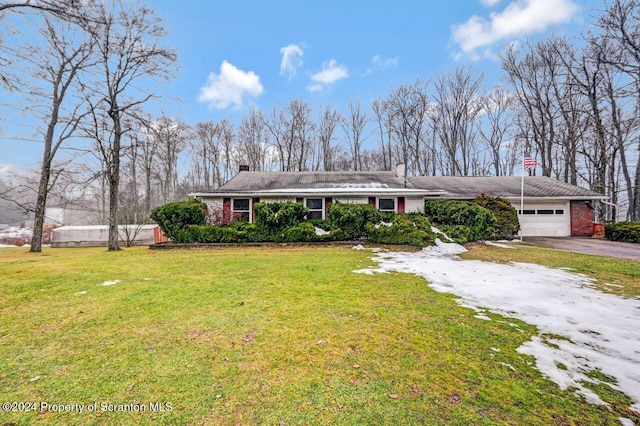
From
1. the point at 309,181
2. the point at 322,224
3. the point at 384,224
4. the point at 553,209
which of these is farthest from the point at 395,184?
the point at 553,209

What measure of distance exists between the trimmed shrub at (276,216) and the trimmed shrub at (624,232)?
16.2 m

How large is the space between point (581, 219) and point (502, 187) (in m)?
4.35

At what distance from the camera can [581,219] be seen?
15.5 metres

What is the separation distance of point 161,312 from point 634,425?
204 inches

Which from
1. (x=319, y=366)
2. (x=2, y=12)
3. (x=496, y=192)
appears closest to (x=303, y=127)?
(x=496, y=192)

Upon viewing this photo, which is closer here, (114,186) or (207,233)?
A: (207,233)

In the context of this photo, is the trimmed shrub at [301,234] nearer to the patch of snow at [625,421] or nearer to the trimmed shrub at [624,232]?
the patch of snow at [625,421]

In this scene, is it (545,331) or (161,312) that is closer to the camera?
(545,331)

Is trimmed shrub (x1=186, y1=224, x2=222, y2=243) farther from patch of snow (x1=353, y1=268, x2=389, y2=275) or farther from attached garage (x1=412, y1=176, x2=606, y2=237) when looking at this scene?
attached garage (x1=412, y1=176, x2=606, y2=237)

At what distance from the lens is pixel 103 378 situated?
242 cm

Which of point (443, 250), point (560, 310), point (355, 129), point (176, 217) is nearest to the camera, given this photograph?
point (560, 310)

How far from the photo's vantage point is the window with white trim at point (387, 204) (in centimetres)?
1424

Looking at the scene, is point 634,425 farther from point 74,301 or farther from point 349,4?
point 349,4

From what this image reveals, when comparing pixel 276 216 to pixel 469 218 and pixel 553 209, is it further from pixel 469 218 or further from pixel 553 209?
pixel 553 209
